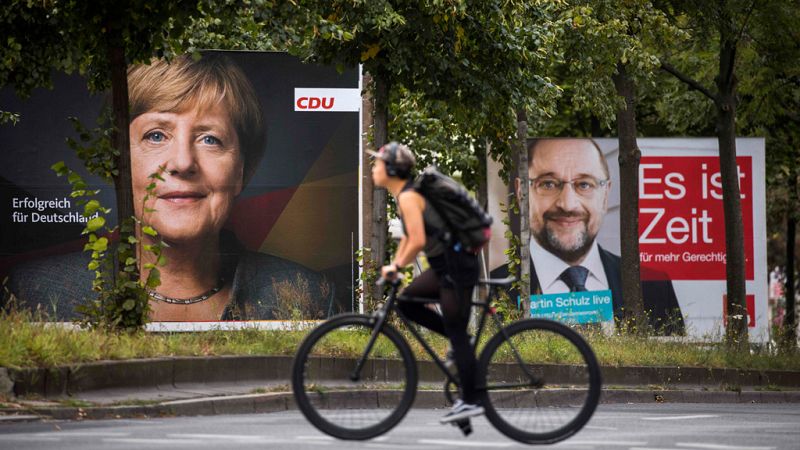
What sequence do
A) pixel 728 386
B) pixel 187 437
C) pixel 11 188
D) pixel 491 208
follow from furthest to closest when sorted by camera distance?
pixel 491 208 → pixel 11 188 → pixel 728 386 → pixel 187 437

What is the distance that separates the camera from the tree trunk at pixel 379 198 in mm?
17391

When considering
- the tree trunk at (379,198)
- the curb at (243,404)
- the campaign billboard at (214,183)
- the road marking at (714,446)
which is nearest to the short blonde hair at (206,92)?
the campaign billboard at (214,183)

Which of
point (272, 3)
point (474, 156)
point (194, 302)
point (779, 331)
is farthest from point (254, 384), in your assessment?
point (474, 156)

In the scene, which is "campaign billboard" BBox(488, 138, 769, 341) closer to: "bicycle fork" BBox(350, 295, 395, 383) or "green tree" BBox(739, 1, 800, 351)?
"green tree" BBox(739, 1, 800, 351)

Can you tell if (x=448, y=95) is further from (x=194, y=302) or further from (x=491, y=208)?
(x=491, y=208)

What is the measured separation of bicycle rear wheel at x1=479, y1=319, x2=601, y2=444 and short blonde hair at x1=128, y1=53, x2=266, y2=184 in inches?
484

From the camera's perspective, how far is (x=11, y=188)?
1964 cm

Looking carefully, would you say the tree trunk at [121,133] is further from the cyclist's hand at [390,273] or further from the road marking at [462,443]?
the cyclist's hand at [390,273]

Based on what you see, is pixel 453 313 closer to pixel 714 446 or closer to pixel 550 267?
pixel 714 446

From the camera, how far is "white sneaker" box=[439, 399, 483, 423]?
778cm

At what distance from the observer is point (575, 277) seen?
1076 inches

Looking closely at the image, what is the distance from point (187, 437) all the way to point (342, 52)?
9.71 meters

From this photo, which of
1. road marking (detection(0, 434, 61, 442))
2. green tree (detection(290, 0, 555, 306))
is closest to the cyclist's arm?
road marking (detection(0, 434, 61, 442))

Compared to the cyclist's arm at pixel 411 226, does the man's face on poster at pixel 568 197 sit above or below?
above
